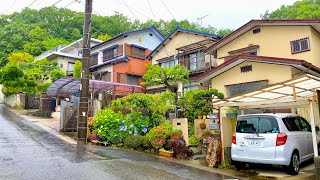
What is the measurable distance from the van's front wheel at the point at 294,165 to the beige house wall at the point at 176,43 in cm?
1881

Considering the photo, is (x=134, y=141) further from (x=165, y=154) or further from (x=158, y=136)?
(x=165, y=154)

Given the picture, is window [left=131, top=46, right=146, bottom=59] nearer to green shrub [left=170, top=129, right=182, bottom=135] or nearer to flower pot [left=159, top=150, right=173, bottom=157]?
green shrub [left=170, top=129, right=182, bottom=135]

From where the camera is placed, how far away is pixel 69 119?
15.6 metres

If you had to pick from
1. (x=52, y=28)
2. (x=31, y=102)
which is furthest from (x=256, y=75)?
(x=52, y=28)

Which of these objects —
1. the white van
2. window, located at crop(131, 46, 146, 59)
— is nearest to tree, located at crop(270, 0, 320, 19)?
window, located at crop(131, 46, 146, 59)

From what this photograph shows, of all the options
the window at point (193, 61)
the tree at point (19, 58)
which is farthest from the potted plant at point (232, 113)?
the tree at point (19, 58)

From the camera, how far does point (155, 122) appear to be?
13.2 meters

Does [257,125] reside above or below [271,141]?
above

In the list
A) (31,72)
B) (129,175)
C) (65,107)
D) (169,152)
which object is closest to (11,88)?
(31,72)

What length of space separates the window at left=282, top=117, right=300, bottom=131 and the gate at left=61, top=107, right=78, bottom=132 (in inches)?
464

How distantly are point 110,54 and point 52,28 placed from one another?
27120 mm

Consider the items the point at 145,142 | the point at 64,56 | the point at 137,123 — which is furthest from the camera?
the point at 64,56

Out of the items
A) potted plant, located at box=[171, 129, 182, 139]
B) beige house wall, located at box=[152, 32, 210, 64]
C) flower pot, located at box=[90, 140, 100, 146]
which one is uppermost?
beige house wall, located at box=[152, 32, 210, 64]

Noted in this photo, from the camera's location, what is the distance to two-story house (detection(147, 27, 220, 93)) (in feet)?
80.7
